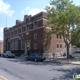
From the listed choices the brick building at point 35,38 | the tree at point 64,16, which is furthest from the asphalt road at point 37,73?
the brick building at point 35,38

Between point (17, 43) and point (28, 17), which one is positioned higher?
point (28, 17)

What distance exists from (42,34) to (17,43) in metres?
14.2

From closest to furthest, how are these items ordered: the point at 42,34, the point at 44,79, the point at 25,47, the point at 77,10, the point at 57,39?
the point at 44,79, the point at 77,10, the point at 42,34, the point at 57,39, the point at 25,47

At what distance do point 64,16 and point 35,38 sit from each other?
15.9 meters

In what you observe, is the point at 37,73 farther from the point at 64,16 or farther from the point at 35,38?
the point at 35,38

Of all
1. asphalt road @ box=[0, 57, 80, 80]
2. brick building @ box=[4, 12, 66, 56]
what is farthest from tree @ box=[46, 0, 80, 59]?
asphalt road @ box=[0, 57, 80, 80]

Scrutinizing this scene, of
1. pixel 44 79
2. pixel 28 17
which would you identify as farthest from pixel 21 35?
pixel 44 79

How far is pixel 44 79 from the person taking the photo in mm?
10570

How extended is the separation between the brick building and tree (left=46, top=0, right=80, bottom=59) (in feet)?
24.4

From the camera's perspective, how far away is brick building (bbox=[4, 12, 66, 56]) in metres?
37.8

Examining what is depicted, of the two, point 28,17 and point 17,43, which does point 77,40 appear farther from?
point 17,43

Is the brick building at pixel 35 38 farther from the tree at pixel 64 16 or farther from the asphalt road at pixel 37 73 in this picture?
the asphalt road at pixel 37 73

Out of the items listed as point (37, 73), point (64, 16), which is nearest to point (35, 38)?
point (64, 16)

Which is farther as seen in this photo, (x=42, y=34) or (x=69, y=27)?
(x=42, y=34)
